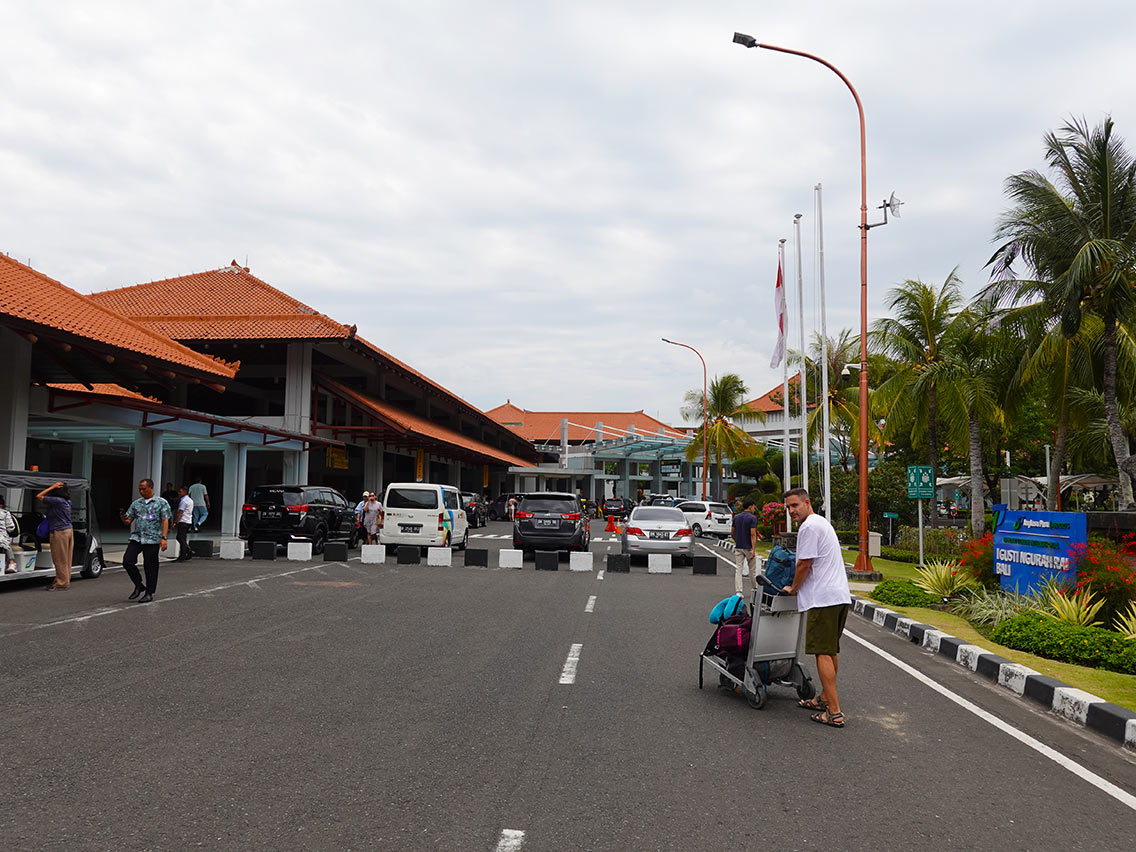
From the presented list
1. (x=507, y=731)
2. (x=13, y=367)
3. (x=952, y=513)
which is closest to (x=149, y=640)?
(x=507, y=731)

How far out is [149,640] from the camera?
9.12 m

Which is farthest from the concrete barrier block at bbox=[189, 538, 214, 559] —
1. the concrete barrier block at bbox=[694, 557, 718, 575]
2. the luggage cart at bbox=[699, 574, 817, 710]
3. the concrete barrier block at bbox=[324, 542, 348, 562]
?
the luggage cart at bbox=[699, 574, 817, 710]

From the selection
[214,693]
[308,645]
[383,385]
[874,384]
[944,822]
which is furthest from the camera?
[874,384]

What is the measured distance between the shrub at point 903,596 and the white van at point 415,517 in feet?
35.3

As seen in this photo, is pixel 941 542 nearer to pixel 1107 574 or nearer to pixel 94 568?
pixel 1107 574

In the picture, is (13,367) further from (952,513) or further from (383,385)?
(952,513)

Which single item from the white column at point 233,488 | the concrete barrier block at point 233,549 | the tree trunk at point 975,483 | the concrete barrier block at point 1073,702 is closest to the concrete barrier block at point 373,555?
the concrete barrier block at point 233,549

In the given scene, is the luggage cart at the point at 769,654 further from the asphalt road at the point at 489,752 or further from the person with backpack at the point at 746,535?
the person with backpack at the point at 746,535

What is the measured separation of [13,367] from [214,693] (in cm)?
1273

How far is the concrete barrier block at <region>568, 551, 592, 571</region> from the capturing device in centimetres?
1903

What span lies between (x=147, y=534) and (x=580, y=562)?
31.0 feet

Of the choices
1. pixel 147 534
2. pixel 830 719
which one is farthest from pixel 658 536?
pixel 830 719

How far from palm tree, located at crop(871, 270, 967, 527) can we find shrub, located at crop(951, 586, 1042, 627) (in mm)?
13936

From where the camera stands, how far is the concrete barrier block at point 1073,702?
702 centimetres
